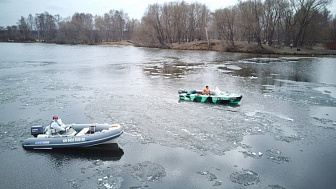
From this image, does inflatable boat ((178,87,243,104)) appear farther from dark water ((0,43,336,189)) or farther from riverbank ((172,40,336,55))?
riverbank ((172,40,336,55))

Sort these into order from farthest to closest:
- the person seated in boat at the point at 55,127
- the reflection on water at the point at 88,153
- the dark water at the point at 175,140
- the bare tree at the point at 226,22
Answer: the bare tree at the point at 226,22 < the person seated in boat at the point at 55,127 < the reflection on water at the point at 88,153 < the dark water at the point at 175,140

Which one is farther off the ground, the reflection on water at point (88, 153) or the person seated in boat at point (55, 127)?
the person seated in boat at point (55, 127)

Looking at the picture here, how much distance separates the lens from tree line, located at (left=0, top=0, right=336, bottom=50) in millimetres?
64062

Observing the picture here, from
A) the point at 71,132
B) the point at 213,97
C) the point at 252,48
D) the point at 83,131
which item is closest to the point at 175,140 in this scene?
the point at 83,131

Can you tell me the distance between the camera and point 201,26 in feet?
299

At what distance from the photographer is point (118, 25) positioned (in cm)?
13612

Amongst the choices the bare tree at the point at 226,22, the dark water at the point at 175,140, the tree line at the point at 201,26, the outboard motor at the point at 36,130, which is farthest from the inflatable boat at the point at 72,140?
the bare tree at the point at 226,22

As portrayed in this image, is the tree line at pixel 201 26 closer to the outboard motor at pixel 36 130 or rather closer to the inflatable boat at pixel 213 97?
the inflatable boat at pixel 213 97

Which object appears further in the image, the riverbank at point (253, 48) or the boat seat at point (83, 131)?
the riverbank at point (253, 48)

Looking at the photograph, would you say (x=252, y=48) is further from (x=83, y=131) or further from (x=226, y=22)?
(x=83, y=131)

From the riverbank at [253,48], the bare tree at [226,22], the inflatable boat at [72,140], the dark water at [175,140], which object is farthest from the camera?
the bare tree at [226,22]

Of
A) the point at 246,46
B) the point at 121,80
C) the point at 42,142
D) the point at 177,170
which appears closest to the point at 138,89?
the point at 121,80

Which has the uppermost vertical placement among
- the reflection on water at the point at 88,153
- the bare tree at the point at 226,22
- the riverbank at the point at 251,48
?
the bare tree at the point at 226,22

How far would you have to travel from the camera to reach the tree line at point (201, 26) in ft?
210
